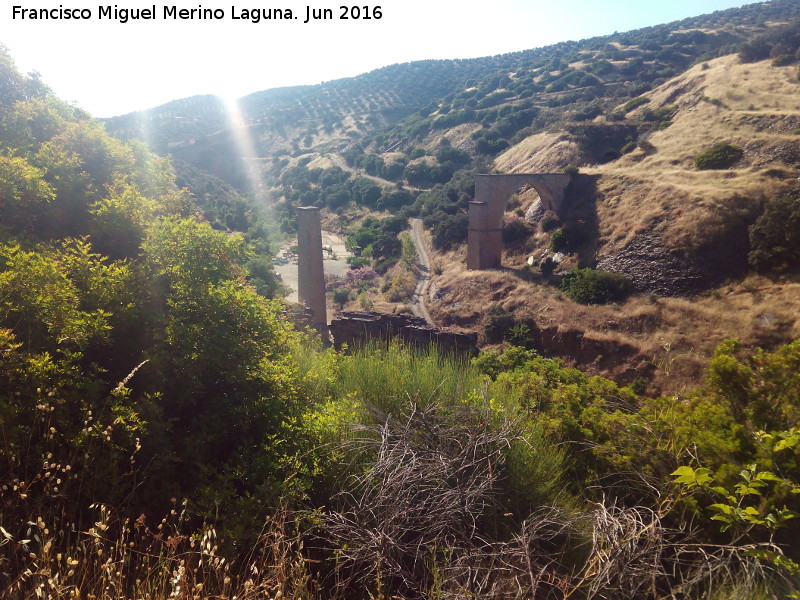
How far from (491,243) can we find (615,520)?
25024mm

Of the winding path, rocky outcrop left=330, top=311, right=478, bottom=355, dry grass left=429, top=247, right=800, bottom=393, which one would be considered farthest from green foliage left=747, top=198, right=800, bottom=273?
the winding path

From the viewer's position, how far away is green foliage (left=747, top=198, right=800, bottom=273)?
18.0 m

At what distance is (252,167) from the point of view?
224 feet


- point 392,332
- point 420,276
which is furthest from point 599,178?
point 392,332

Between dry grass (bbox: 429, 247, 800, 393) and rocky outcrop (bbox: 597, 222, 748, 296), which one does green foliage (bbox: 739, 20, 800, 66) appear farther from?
dry grass (bbox: 429, 247, 800, 393)

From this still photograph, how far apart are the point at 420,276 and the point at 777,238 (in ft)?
61.2

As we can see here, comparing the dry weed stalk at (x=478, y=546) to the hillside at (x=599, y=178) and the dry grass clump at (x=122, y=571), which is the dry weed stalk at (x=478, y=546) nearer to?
the dry grass clump at (x=122, y=571)

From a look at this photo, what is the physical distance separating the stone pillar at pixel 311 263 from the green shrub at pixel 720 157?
66.5ft

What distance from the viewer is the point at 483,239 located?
2675cm

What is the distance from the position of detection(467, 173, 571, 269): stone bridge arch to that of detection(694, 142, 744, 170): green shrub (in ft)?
23.1

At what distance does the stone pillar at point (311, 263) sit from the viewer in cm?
2091

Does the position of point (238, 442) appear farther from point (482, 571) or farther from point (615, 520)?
point (615, 520)

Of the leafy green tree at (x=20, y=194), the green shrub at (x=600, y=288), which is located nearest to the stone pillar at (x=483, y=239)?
the green shrub at (x=600, y=288)

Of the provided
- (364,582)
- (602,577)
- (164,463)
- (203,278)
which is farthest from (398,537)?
(203,278)
